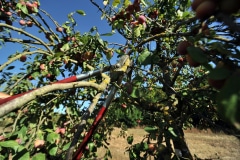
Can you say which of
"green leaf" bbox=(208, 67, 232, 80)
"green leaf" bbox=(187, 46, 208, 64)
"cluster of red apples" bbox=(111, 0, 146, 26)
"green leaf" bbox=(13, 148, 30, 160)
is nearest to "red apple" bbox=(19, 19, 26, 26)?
"cluster of red apples" bbox=(111, 0, 146, 26)

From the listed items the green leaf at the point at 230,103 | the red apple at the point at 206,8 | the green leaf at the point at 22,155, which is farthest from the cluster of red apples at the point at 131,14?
the green leaf at the point at 230,103

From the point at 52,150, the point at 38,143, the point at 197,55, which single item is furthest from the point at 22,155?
the point at 197,55

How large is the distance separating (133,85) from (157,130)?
0.36 meters

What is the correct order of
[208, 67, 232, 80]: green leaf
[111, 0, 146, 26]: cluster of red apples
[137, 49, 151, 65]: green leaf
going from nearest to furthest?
[208, 67, 232, 80]: green leaf < [137, 49, 151, 65]: green leaf < [111, 0, 146, 26]: cluster of red apples

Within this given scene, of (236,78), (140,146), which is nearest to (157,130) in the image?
(140,146)

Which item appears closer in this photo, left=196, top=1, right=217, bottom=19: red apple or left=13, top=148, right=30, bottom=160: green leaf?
left=196, top=1, right=217, bottom=19: red apple

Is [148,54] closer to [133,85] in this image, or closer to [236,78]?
[133,85]

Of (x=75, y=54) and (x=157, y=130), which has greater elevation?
(x=75, y=54)

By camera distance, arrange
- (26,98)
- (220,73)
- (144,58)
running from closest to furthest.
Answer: (220,73) < (26,98) < (144,58)

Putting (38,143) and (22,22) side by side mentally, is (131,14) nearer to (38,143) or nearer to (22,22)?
(38,143)

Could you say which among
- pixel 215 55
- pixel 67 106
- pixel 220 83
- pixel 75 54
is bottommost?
pixel 220 83

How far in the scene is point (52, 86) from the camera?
4.45ft

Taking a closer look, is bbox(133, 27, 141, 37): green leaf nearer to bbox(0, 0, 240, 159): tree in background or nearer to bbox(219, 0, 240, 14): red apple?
bbox(0, 0, 240, 159): tree in background

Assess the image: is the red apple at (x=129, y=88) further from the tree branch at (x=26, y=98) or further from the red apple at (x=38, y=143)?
the red apple at (x=38, y=143)
